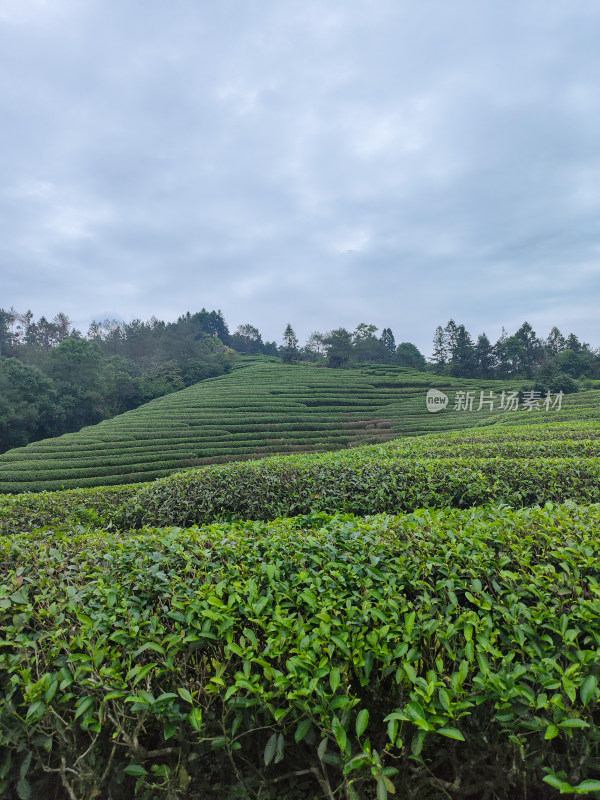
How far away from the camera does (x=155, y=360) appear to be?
53.8 metres

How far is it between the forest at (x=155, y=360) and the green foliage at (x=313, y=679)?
32.7 metres

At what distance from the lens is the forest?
32.6 meters

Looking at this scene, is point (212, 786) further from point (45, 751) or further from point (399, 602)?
point (399, 602)

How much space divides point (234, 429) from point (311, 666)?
21.6m

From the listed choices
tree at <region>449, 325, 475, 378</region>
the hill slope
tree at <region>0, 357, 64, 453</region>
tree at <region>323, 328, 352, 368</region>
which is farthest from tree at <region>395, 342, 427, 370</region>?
tree at <region>0, 357, 64, 453</region>

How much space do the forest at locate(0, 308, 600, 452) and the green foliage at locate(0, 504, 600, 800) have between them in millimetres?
32663

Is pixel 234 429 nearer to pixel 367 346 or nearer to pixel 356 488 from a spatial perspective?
pixel 356 488

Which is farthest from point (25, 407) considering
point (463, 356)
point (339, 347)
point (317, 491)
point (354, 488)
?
point (463, 356)

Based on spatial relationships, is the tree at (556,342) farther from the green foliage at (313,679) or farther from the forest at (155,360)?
the green foliage at (313,679)

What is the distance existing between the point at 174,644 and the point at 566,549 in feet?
6.49

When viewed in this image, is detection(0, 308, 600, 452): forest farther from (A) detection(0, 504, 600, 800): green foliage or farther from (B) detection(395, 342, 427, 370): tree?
(A) detection(0, 504, 600, 800): green foliage

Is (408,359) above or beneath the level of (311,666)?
above

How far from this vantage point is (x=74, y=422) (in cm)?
3650

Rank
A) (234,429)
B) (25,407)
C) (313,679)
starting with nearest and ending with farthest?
(313,679) → (234,429) → (25,407)
